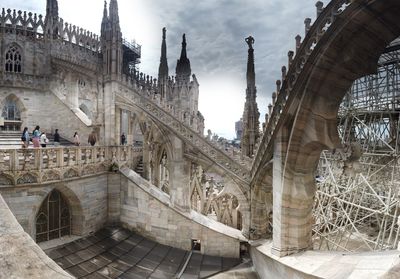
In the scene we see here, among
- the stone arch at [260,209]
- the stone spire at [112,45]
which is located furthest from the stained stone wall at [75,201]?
the stone arch at [260,209]

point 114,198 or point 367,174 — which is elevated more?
point 367,174

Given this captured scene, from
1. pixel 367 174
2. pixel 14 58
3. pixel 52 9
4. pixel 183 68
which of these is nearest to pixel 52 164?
pixel 14 58

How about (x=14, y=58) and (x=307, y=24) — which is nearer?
(x=307, y=24)

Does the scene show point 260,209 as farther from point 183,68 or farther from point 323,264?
point 183,68

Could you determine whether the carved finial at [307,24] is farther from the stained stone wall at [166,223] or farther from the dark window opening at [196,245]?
the dark window opening at [196,245]

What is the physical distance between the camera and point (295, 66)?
6.60 m

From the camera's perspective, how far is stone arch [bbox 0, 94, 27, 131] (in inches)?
643

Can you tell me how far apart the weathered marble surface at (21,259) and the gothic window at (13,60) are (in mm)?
18674

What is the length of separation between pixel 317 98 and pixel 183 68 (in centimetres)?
1920

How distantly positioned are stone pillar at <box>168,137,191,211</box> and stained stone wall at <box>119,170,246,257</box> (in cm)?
33

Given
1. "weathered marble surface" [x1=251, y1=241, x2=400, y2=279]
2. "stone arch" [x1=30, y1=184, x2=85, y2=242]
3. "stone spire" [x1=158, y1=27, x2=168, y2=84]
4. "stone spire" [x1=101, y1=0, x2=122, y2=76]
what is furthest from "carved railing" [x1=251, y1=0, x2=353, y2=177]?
"stone spire" [x1=158, y1=27, x2=168, y2=84]

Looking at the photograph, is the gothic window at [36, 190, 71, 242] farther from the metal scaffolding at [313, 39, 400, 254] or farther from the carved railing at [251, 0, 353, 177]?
the metal scaffolding at [313, 39, 400, 254]

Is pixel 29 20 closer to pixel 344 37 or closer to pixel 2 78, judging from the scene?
pixel 2 78

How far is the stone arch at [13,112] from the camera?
1634cm
